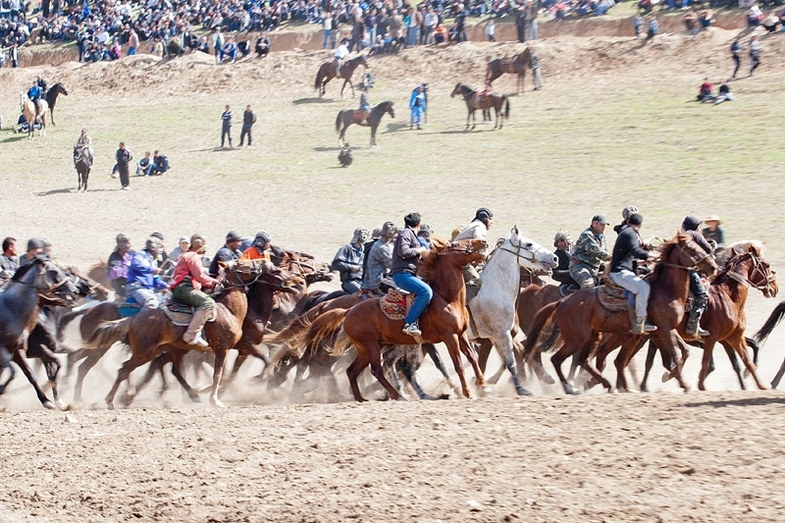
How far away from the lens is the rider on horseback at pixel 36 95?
147 feet

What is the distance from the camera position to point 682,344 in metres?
14.5

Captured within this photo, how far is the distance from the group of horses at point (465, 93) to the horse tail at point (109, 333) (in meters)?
24.0

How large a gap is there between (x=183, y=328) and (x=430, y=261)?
132 inches

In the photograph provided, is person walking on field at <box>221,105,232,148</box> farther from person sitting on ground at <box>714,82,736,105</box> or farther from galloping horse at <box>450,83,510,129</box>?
person sitting on ground at <box>714,82,736,105</box>

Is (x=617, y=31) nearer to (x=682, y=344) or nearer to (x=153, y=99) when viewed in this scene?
(x=153, y=99)

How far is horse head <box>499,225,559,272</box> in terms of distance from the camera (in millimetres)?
14148

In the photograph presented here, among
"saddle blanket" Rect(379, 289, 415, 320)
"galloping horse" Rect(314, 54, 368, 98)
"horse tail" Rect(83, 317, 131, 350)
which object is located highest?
"galloping horse" Rect(314, 54, 368, 98)

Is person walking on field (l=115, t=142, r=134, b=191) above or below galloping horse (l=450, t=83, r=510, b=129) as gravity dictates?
below

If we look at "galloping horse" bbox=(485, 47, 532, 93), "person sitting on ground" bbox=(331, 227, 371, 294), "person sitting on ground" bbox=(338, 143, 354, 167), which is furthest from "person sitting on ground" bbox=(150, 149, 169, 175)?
"person sitting on ground" bbox=(331, 227, 371, 294)

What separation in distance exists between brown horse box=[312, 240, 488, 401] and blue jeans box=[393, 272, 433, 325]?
0.13 m

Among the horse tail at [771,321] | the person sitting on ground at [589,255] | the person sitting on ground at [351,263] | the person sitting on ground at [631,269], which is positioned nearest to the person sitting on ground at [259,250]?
the person sitting on ground at [351,263]

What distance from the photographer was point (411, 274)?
13.6 m

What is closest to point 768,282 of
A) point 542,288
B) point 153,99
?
point 542,288

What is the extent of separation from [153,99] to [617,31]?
769 inches
